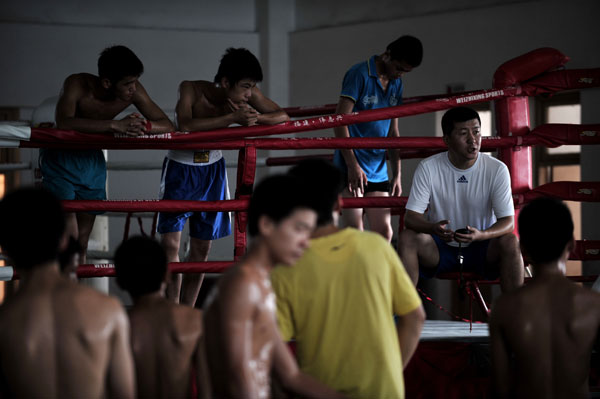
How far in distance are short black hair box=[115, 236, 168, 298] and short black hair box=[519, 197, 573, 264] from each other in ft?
3.21

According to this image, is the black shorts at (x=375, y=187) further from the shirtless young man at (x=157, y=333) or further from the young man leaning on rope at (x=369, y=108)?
the shirtless young man at (x=157, y=333)

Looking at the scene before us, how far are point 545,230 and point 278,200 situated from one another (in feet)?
2.79

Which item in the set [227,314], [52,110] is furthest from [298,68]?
[227,314]

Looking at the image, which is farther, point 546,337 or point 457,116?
point 457,116

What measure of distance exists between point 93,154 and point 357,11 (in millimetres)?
5729

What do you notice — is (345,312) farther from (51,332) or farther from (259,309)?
(51,332)

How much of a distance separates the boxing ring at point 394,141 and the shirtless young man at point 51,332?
1.28 metres

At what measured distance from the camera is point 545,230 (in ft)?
6.39

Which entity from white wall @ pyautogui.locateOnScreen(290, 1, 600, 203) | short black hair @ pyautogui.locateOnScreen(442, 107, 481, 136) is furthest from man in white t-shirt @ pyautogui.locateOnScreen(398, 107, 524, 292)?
white wall @ pyautogui.locateOnScreen(290, 1, 600, 203)

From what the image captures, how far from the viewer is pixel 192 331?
71.4 inches

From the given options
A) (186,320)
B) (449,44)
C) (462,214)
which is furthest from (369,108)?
(449,44)

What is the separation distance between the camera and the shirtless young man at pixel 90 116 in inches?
116

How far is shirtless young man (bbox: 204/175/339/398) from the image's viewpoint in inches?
53.9

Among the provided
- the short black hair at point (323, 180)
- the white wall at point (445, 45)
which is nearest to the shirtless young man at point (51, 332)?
the short black hair at point (323, 180)
